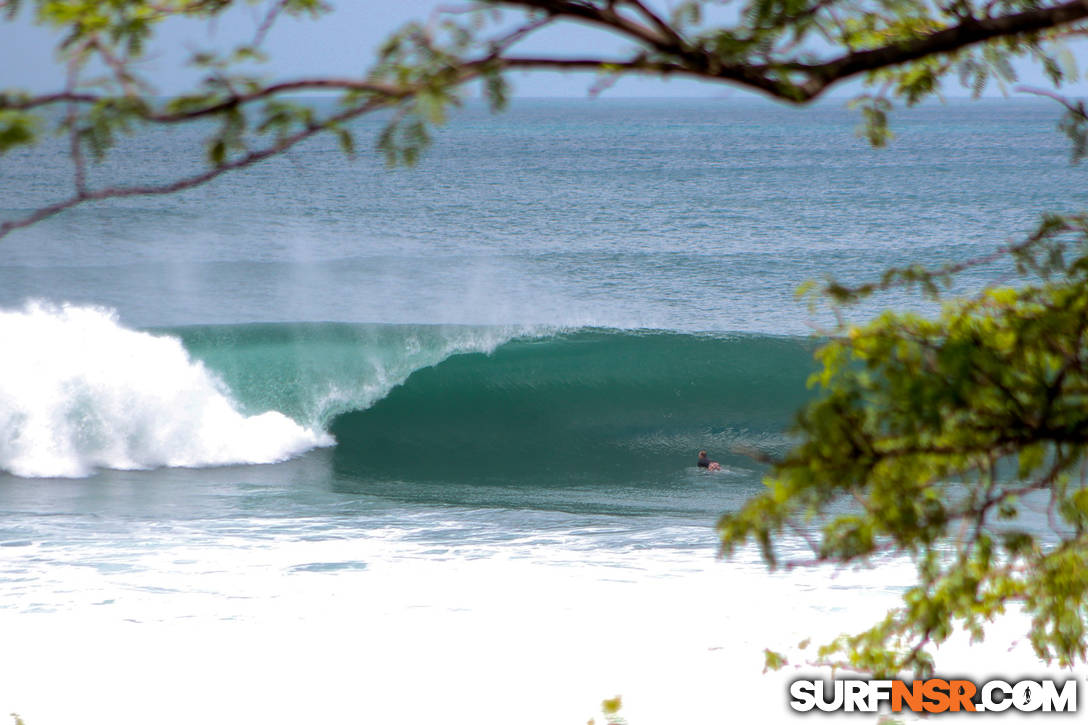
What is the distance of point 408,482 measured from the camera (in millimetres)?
9898

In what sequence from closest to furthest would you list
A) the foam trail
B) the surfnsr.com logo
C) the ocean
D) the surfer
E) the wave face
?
1. the surfnsr.com logo
2. the ocean
3. the surfer
4. the foam trail
5. the wave face

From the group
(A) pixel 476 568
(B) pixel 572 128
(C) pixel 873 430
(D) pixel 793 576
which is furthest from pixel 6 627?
(B) pixel 572 128

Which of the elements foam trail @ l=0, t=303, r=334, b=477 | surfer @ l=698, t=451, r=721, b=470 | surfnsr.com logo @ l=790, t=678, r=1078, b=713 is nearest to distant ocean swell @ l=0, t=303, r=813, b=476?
foam trail @ l=0, t=303, r=334, b=477

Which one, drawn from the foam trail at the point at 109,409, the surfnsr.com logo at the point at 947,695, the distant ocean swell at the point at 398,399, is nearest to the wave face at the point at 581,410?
the distant ocean swell at the point at 398,399

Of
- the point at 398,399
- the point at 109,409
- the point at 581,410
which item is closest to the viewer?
the point at 109,409

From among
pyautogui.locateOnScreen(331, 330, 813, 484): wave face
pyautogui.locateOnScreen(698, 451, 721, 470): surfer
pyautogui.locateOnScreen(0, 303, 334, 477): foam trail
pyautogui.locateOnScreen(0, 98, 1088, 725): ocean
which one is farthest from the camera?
pyautogui.locateOnScreen(331, 330, 813, 484): wave face

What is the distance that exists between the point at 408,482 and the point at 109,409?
139 inches

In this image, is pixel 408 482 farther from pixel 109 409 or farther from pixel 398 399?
pixel 109 409

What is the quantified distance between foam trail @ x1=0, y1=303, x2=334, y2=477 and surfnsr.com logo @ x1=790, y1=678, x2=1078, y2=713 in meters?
7.53

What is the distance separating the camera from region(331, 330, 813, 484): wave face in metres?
10.8

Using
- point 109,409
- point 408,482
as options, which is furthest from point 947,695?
point 109,409

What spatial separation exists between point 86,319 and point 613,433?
20.1ft

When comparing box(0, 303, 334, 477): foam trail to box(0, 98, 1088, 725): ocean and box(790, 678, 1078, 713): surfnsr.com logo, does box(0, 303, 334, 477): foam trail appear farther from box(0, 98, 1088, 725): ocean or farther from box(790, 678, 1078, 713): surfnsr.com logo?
box(790, 678, 1078, 713): surfnsr.com logo

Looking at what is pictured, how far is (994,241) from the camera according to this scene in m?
31.2
